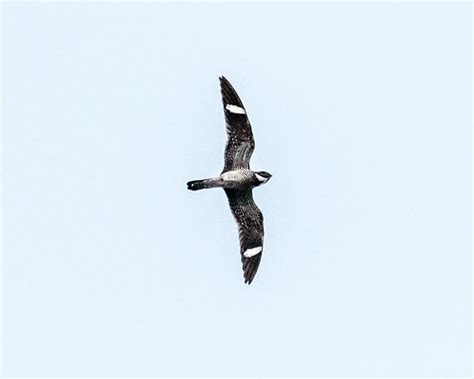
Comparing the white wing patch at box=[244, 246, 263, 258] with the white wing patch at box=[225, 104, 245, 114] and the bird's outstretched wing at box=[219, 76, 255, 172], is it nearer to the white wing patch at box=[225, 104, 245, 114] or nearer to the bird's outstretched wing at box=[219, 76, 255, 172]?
the bird's outstretched wing at box=[219, 76, 255, 172]

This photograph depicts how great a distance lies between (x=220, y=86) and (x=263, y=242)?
2.66 metres

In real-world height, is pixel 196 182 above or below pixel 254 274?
above

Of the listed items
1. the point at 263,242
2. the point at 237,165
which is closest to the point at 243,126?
the point at 237,165

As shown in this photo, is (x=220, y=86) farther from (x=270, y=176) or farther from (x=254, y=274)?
(x=254, y=274)

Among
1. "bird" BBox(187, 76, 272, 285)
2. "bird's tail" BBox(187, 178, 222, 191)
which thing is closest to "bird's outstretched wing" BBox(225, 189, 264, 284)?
"bird" BBox(187, 76, 272, 285)

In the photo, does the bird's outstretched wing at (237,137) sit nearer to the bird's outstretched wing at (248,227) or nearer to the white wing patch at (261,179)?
the white wing patch at (261,179)

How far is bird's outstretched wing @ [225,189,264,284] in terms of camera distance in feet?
58.5

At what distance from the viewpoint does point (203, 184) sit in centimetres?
1688

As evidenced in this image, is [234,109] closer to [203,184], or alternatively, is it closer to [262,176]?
[262,176]

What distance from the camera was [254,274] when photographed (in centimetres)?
1795

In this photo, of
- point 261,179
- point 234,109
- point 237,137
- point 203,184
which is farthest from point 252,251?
point 234,109

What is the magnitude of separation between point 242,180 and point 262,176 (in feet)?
1.20

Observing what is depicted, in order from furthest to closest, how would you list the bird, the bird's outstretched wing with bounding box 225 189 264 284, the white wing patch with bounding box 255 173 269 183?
the bird's outstretched wing with bounding box 225 189 264 284 → the white wing patch with bounding box 255 173 269 183 → the bird

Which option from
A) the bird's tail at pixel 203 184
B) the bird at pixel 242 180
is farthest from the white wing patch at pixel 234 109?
the bird's tail at pixel 203 184
